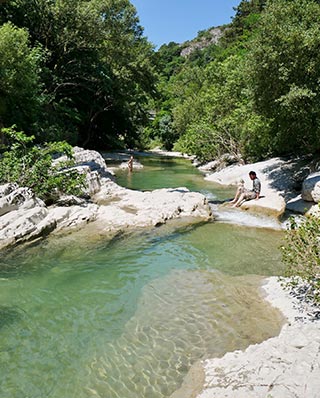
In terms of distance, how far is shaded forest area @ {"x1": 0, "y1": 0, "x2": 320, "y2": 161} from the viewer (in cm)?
1445

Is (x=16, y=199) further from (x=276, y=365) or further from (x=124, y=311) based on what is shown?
(x=276, y=365)

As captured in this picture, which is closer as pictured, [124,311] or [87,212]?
[124,311]

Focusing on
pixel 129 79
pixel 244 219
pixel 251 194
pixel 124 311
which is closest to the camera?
pixel 124 311

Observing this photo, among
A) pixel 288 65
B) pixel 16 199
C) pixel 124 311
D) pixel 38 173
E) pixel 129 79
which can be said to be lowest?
pixel 124 311

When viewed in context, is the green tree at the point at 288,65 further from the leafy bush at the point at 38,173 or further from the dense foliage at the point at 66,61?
the dense foliage at the point at 66,61

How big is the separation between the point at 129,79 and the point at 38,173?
23938 mm

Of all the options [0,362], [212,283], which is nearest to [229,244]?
[212,283]

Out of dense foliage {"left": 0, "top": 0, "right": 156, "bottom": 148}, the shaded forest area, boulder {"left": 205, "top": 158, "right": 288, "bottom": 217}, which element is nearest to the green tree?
the shaded forest area

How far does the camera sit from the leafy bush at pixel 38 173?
14148 mm

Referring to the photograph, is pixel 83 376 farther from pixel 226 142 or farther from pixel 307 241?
pixel 226 142

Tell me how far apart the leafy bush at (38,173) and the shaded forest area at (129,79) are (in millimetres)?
7388

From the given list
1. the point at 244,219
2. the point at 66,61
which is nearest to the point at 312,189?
the point at 244,219

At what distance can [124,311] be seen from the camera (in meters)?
7.18

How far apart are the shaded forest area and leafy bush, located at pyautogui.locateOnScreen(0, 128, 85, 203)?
24.2 ft
